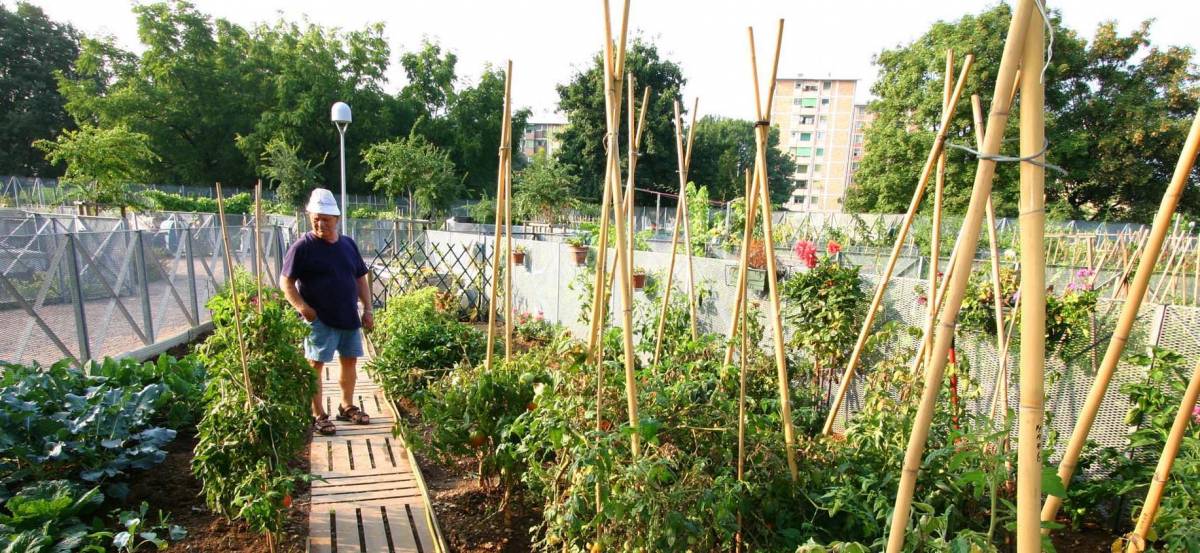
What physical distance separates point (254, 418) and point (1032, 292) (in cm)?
251

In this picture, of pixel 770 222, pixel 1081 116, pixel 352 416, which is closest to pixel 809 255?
pixel 770 222

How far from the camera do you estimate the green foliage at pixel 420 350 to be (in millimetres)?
4055

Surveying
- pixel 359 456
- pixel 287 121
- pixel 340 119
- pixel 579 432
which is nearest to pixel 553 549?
pixel 579 432

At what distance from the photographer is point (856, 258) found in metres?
12.9

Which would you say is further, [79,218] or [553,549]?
[79,218]

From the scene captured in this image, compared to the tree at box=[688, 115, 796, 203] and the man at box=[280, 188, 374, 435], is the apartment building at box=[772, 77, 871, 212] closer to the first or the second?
the tree at box=[688, 115, 796, 203]

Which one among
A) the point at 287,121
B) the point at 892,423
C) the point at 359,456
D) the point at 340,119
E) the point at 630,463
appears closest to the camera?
the point at 630,463

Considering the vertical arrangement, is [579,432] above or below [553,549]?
above

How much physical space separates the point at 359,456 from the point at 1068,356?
386 centimetres

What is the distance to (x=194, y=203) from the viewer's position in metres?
24.6

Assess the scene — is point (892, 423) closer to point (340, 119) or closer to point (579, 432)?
point (579, 432)

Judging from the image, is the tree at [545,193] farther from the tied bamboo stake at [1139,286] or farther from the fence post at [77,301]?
the tied bamboo stake at [1139,286]

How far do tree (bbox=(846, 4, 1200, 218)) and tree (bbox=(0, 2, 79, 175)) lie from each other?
43.3 m

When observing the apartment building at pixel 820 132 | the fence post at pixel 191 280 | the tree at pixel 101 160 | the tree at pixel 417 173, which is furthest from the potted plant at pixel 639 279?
the apartment building at pixel 820 132
